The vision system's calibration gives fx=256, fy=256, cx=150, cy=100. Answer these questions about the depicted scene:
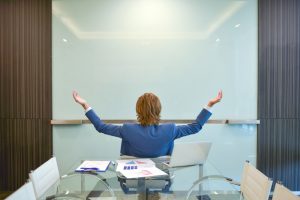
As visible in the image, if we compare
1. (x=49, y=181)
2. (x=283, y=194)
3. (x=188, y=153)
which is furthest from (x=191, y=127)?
(x=49, y=181)

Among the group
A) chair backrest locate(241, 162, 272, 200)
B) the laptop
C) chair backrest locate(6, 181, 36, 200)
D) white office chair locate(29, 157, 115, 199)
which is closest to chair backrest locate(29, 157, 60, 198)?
white office chair locate(29, 157, 115, 199)

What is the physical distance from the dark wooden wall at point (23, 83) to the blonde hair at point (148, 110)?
1.65m

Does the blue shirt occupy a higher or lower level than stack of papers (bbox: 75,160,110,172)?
higher

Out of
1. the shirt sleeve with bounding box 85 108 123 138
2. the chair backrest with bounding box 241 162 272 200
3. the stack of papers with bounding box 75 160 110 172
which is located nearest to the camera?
the chair backrest with bounding box 241 162 272 200

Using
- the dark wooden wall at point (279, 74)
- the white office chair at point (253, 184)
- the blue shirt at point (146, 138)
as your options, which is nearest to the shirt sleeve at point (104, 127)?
the blue shirt at point (146, 138)

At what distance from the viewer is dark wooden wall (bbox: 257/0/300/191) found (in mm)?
3305

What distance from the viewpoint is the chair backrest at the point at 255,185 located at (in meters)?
1.43

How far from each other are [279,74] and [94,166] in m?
2.63

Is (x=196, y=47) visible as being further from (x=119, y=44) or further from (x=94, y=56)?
(x=94, y=56)

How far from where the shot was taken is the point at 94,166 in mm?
1975

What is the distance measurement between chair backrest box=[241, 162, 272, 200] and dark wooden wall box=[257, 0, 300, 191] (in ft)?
5.81

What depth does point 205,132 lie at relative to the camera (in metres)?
3.35

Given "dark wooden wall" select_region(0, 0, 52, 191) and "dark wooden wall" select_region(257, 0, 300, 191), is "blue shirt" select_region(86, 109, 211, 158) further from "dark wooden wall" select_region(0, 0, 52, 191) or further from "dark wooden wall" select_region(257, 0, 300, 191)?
"dark wooden wall" select_region(257, 0, 300, 191)

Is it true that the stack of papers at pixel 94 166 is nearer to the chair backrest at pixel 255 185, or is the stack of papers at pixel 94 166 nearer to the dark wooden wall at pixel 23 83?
the chair backrest at pixel 255 185
